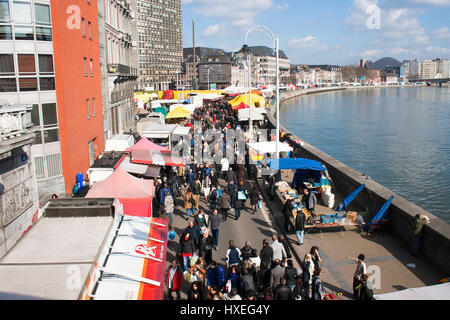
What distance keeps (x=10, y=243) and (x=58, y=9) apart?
10352mm

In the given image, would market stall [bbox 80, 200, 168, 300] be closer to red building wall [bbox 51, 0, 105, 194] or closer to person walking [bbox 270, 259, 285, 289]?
person walking [bbox 270, 259, 285, 289]

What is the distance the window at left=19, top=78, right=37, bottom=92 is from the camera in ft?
53.4

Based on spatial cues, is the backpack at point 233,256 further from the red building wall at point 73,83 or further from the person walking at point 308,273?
the red building wall at point 73,83

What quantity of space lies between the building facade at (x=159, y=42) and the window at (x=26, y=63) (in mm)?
136482

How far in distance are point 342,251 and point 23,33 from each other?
14382mm

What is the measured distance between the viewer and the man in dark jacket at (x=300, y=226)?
12.1 metres

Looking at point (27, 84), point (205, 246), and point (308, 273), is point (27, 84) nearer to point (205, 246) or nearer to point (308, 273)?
point (205, 246)

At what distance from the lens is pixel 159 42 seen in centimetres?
16425

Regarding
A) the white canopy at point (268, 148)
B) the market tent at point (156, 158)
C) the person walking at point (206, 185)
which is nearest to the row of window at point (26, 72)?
the market tent at point (156, 158)

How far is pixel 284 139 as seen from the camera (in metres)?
30.0

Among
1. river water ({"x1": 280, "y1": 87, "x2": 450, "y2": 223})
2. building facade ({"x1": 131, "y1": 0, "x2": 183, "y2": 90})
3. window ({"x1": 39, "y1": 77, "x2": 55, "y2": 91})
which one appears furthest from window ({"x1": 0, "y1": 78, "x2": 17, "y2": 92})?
building facade ({"x1": 131, "y1": 0, "x2": 183, "y2": 90})

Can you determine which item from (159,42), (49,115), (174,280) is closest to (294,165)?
(174,280)

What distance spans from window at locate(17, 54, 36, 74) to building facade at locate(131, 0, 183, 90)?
448 feet
